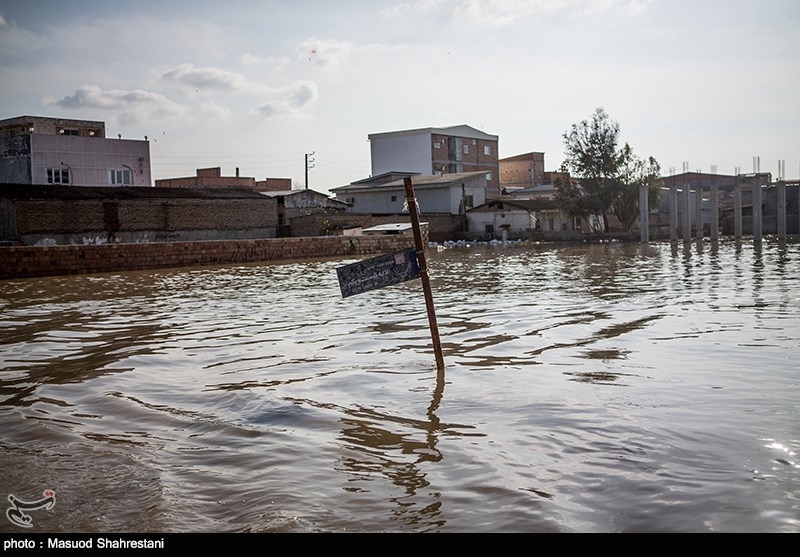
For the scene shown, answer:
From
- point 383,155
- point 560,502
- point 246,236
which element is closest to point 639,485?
point 560,502

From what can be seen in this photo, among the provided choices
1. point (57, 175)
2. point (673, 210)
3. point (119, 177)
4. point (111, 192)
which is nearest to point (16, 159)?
point (57, 175)

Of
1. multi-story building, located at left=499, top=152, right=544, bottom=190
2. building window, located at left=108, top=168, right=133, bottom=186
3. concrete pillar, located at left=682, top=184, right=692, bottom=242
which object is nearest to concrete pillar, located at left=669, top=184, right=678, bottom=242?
concrete pillar, located at left=682, top=184, right=692, bottom=242

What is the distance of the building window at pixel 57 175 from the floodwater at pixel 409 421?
39121 mm

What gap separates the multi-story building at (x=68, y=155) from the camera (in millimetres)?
49344

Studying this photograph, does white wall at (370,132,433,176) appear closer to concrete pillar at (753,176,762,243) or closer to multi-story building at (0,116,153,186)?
multi-story building at (0,116,153,186)

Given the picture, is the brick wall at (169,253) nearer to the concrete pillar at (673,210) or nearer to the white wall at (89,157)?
the concrete pillar at (673,210)

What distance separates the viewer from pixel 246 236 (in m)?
49.0

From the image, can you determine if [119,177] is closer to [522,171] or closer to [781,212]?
[781,212]

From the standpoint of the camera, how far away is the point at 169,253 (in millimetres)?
33906

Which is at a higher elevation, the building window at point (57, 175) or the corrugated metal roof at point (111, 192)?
the building window at point (57, 175)

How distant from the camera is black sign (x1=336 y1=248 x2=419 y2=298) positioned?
7.86 m

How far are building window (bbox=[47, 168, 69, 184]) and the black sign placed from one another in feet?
155

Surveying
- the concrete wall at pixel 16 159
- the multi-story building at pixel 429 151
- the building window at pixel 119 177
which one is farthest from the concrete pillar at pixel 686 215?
the concrete wall at pixel 16 159

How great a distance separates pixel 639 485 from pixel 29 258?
2744 cm
